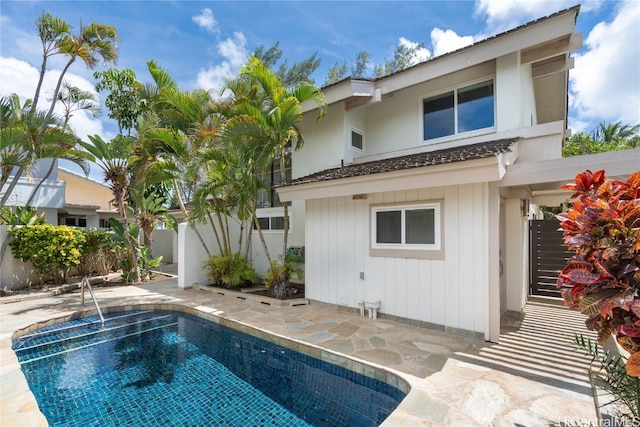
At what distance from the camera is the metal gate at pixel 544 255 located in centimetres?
1015

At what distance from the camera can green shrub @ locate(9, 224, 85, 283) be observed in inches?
447

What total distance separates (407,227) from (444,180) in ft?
5.43

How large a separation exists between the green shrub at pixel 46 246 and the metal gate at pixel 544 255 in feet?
58.5

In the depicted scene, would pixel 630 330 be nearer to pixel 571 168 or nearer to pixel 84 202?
pixel 571 168

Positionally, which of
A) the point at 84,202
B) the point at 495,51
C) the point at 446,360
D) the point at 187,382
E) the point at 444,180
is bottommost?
the point at 187,382

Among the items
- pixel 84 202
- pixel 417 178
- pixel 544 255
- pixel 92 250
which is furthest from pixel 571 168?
pixel 84 202

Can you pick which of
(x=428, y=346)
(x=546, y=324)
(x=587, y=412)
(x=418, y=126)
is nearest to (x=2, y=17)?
(x=418, y=126)

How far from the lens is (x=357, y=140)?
11641 mm

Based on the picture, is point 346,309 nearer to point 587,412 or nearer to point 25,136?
point 587,412

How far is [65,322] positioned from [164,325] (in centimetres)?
286

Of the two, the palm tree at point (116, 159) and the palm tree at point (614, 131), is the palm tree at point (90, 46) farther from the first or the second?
the palm tree at point (614, 131)

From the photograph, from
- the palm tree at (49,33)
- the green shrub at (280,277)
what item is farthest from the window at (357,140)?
the palm tree at (49,33)

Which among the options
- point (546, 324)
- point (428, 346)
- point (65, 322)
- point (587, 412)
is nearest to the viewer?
point (587, 412)

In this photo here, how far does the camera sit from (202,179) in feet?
37.7
